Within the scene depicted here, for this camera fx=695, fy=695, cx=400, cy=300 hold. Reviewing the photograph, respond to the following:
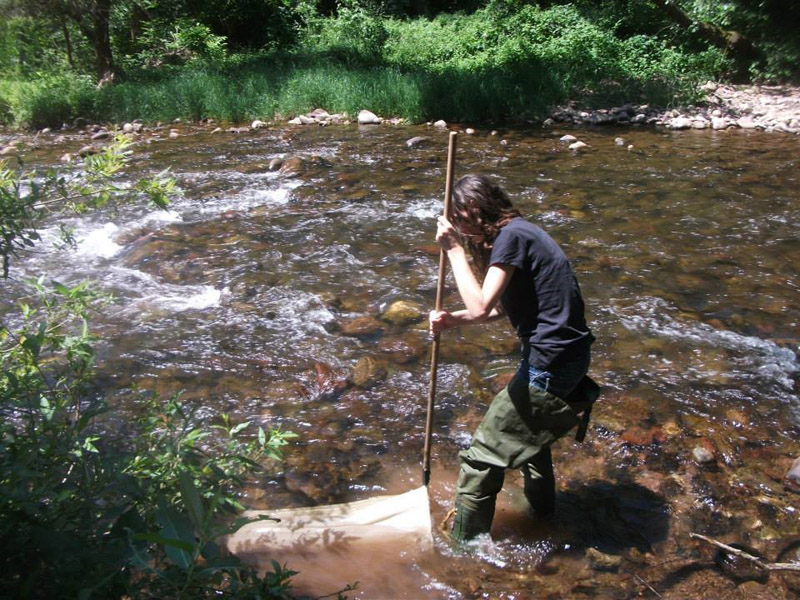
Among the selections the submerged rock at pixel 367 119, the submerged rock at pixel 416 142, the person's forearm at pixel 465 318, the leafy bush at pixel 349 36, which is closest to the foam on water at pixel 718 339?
the person's forearm at pixel 465 318

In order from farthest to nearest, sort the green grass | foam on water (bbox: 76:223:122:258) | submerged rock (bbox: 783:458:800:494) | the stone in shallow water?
the green grass, foam on water (bbox: 76:223:122:258), the stone in shallow water, submerged rock (bbox: 783:458:800:494)

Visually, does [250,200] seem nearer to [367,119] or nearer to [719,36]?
[367,119]

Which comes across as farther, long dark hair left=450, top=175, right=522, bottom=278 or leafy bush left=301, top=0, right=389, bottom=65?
leafy bush left=301, top=0, right=389, bottom=65

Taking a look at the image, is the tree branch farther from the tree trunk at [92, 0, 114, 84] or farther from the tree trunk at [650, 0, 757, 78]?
the tree trunk at [92, 0, 114, 84]

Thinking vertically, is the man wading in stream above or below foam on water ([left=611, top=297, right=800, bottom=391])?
above

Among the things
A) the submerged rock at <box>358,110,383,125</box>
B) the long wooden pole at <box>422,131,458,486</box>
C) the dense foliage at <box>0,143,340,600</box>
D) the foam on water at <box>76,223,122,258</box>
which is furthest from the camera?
the submerged rock at <box>358,110,383,125</box>

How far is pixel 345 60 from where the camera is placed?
19.7m

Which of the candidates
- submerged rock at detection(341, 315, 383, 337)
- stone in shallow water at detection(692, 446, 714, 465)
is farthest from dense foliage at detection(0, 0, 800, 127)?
stone in shallow water at detection(692, 446, 714, 465)

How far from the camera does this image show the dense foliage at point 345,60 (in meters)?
15.1

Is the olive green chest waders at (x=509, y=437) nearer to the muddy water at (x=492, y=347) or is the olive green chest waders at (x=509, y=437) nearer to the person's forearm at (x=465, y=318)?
the muddy water at (x=492, y=347)

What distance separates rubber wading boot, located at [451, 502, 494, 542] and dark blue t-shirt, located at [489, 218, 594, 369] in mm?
816

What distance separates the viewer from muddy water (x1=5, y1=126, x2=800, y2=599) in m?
3.51

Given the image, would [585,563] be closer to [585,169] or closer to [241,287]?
[241,287]

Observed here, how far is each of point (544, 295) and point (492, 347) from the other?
2.47m
